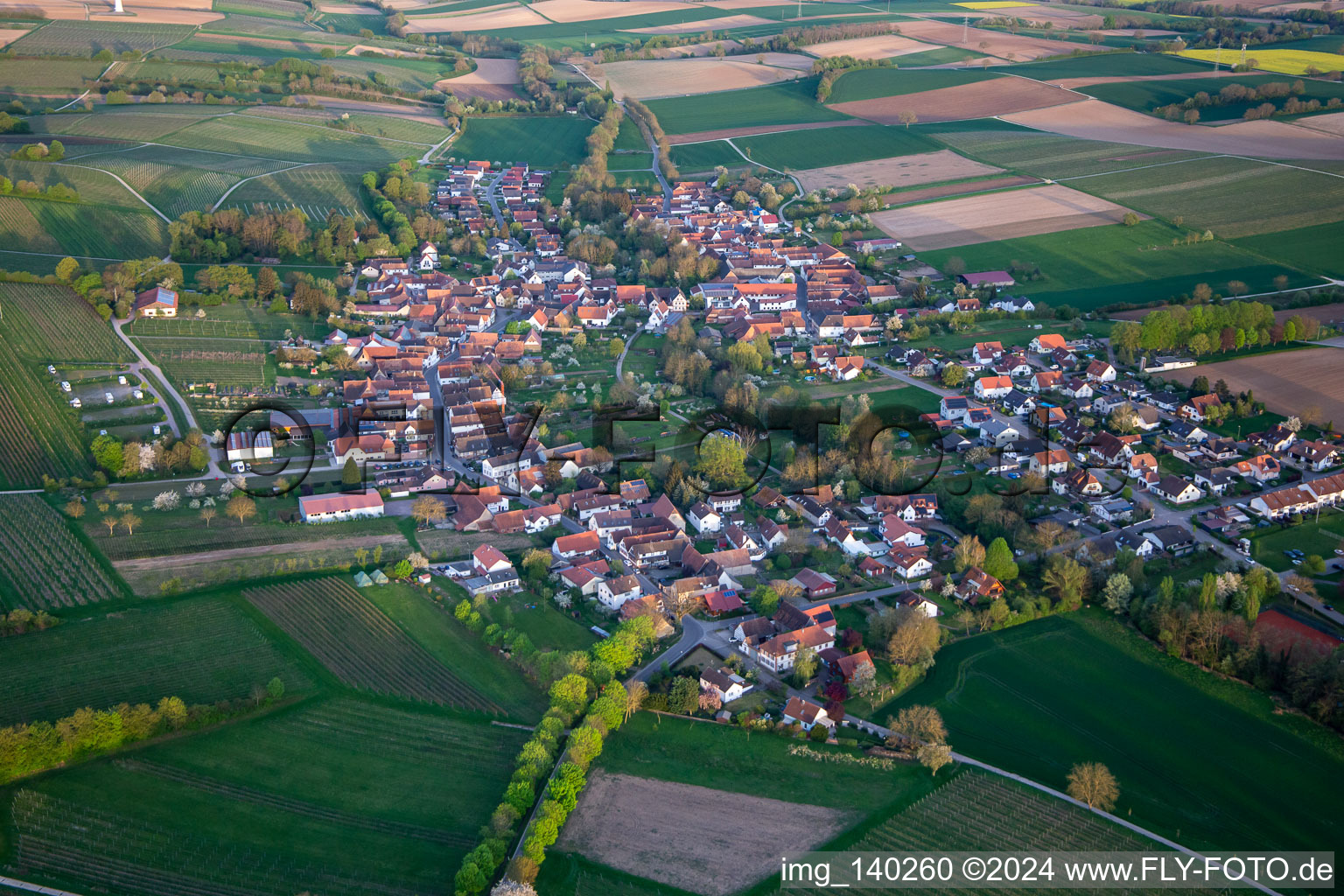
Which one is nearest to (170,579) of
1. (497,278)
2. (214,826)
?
(214,826)

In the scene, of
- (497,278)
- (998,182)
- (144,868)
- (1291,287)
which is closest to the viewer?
(144,868)

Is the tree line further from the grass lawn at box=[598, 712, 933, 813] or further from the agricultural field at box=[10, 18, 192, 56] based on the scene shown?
the agricultural field at box=[10, 18, 192, 56]

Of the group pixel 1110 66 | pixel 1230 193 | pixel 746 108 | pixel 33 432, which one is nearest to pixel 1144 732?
pixel 33 432

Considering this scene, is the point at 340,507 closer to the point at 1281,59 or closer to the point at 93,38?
the point at 93,38

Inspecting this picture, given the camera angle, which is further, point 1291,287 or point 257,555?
point 1291,287

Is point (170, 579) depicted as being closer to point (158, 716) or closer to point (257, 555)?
point (257, 555)

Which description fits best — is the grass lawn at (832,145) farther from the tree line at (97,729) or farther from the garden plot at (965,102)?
the tree line at (97,729)

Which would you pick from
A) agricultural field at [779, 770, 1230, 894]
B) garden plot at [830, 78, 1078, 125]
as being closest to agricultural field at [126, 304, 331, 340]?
agricultural field at [779, 770, 1230, 894]
